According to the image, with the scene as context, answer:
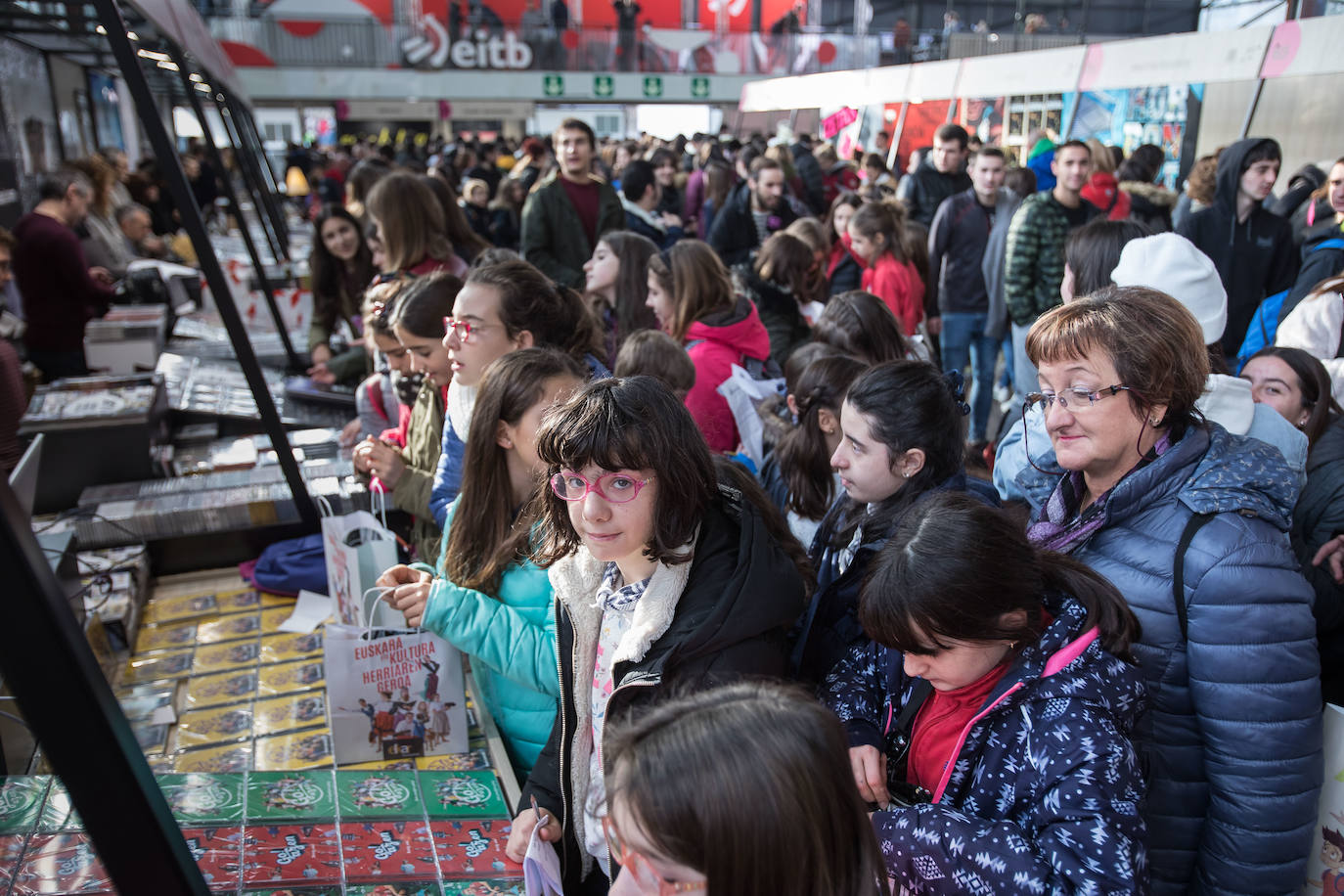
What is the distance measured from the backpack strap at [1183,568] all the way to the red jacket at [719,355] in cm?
209

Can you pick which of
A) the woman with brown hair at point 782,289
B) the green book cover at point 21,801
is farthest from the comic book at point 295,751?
the woman with brown hair at point 782,289

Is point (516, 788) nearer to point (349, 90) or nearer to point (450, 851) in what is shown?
point (450, 851)

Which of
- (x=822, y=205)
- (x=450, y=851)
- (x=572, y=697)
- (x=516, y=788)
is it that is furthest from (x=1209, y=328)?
(x=822, y=205)

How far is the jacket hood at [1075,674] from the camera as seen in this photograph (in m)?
1.35

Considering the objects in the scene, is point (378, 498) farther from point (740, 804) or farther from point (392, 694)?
Result: point (740, 804)

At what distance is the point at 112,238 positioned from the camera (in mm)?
7488

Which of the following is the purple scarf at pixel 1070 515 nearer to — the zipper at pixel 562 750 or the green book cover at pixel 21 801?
the zipper at pixel 562 750

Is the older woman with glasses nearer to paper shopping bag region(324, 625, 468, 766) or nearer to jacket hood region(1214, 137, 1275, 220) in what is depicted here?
paper shopping bag region(324, 625, 468, 766)

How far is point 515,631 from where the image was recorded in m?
1.95

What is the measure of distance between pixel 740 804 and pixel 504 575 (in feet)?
3.98

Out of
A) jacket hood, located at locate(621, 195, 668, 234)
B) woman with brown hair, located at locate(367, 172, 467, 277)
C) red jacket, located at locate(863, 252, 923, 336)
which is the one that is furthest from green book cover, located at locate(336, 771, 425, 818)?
jacket hood, located at locate(621, 195, 668, 234)

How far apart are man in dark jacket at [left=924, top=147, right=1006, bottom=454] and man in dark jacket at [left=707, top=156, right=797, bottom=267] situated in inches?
55.9

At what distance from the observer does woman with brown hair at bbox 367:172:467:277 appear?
14.2ft

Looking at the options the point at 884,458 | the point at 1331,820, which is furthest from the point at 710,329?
the point at 1331,820
